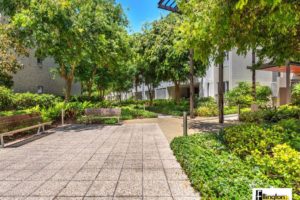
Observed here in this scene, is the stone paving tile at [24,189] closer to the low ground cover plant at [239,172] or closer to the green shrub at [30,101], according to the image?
the low ground cover plant at [239,172]

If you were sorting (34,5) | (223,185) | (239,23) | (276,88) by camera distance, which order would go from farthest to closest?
1. (276,88)
2. (34,5)
3. (239,23)
4. (223,185)

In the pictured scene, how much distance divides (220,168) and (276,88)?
922 inches

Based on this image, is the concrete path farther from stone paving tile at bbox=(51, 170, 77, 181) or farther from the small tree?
the small tree

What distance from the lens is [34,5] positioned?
13305mm

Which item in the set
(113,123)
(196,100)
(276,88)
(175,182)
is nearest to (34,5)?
(113,123)

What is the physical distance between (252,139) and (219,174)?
2221mm

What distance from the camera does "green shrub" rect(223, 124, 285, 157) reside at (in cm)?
608

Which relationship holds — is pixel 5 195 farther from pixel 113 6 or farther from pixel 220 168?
pixel 113 6

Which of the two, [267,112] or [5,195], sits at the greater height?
[267,112]

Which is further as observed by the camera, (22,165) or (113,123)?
(113,123)

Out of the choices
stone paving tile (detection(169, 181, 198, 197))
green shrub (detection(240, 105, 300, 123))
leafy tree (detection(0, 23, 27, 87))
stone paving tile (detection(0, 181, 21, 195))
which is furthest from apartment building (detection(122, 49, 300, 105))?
stone paving tile (detection(0, 181, 21, 195))

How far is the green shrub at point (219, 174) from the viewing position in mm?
3998

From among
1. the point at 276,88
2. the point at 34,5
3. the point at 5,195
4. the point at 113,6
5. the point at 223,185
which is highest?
the point at 113,6

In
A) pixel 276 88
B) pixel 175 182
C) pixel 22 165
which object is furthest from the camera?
pixel 276 88
